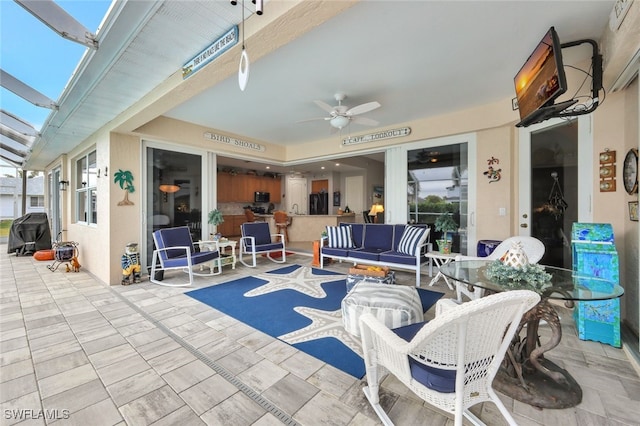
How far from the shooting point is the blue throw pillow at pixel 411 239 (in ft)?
13.6

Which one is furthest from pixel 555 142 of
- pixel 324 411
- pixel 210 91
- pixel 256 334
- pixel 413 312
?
pixel 210 91

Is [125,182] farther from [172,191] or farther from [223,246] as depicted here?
[223,246]

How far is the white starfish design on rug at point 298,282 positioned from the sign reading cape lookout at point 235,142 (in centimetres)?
294

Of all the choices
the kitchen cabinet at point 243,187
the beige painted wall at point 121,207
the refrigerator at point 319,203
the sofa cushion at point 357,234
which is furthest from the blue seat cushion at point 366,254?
the kitchen cabinet at point 243,187

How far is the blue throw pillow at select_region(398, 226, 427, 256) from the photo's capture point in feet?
13.6

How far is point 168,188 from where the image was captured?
4855 mm

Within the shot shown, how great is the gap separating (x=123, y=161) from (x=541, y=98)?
5.48 meters

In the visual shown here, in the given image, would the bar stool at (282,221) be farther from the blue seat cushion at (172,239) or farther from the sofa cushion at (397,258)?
the sofa cushion at (397,258)

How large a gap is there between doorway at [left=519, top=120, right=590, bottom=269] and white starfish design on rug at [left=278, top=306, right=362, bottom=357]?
2.91 metres

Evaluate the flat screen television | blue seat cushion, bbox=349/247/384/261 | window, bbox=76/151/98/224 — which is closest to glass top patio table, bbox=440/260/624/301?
the flat screen television

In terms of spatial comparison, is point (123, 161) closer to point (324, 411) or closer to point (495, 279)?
point (324, 411)

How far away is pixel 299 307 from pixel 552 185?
363cm

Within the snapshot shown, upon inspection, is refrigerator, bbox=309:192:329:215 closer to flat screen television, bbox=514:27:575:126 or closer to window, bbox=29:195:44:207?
flat screen television, bbox=514:27:575:126

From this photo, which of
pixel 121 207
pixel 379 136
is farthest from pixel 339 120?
pixel 121 207
